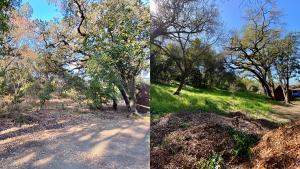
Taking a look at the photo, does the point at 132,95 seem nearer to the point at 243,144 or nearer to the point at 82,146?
the point at 82,146

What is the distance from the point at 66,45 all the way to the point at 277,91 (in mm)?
1757

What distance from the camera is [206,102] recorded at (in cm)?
234

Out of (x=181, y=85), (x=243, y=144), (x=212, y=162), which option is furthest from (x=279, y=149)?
(x=181, y=85)

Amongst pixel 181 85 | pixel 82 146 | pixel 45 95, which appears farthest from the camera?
pixel 45 95

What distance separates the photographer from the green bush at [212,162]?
219cm

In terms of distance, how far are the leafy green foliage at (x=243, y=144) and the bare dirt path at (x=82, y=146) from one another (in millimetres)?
941

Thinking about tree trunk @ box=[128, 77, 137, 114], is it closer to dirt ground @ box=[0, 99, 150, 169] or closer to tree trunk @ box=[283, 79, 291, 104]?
dirt ground @ box=[0, 99, 150, 169]

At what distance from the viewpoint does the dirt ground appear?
2871 millimetres

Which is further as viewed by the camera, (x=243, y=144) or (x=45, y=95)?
(x=45, y=95)

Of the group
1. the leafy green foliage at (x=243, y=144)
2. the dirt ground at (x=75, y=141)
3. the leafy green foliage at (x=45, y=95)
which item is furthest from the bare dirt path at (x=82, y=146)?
the leafy green foliage at (x=243, y=144)

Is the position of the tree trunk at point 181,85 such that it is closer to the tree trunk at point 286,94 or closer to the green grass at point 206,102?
the green grass at point 206,102

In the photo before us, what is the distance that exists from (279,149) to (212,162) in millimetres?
370

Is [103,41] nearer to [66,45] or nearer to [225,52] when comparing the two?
[66,45]

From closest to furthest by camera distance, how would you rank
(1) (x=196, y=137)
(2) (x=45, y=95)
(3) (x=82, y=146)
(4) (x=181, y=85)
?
(1) (x=196, y=137) < (4) (x=181, y=85) < (3) (x=82, y=146) < (2) (x=45, y=95)
